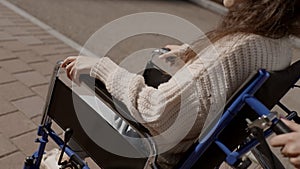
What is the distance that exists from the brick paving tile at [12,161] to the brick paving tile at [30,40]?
1859mm

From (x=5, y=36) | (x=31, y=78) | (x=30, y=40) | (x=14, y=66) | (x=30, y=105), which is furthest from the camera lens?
(x=30, y=40)

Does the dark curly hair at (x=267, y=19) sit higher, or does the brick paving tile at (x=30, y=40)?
the dark curly hair at (x=267, y=19)

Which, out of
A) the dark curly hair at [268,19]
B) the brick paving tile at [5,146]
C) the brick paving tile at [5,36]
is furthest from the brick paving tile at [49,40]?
the dark curly hair at [268,19]

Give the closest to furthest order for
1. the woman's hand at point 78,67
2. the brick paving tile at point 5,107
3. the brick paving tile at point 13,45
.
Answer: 1. the woman's hand at point 78,67
2. the brick paving tile at point 5,107
3. the brick paving tile at point 13,45

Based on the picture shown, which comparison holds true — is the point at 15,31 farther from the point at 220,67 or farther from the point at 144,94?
the point at 220,67

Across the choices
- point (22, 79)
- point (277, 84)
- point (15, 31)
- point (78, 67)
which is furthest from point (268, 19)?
point (15, 31)

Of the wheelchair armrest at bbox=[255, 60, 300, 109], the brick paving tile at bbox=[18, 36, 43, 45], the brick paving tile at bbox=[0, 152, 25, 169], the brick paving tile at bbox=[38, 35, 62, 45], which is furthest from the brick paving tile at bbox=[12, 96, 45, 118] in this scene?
the wheelchair armrest at bbox=[255, 60, 300, 109]

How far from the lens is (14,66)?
297 cm

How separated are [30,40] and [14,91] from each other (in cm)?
124

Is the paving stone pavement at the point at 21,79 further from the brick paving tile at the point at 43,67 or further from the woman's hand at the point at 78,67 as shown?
the woman's hand at the point at 78,67

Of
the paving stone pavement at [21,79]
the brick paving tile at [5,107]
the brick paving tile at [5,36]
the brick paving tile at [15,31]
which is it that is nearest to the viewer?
the paving stone pavement at [21,79]

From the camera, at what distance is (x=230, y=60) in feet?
3.46

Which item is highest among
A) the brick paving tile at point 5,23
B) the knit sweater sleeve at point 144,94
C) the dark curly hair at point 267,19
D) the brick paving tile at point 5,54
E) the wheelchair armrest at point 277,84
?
the dark curly hair at point 267,19

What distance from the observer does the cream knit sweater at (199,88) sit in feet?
3.50
